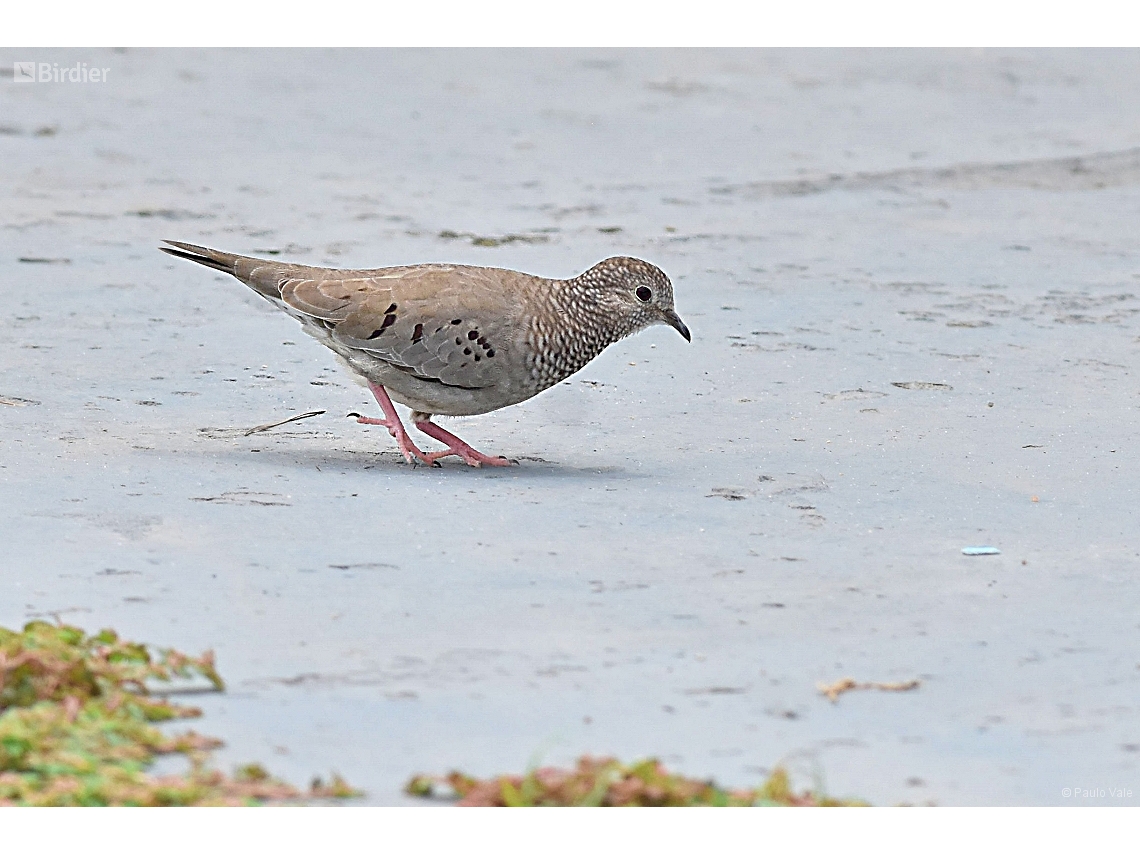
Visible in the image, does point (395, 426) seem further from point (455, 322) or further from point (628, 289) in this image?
point (628, 289)

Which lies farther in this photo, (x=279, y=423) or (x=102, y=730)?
(x=279, y=423)

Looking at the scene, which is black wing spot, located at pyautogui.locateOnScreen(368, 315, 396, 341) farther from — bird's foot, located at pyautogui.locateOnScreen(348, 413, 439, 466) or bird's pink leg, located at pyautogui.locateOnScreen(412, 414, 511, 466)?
bird's pink leg, located at pyautogui.locateOnScreen(412, 414, 511, 466)

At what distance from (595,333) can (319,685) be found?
8.73 ft

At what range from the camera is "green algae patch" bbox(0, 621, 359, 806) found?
3.58 m

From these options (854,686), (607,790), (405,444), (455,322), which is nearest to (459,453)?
(405,444)

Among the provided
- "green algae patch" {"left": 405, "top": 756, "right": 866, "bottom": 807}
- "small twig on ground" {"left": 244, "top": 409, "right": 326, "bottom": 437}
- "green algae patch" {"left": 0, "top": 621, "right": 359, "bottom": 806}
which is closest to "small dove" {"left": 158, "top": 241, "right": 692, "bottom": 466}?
"small twig on ground" {"left": 244, "top": 409, "right": 326, "bottom": 437}

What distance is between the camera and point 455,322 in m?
6.43

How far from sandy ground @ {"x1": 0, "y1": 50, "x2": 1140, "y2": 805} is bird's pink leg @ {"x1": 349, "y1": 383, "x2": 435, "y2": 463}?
137mm

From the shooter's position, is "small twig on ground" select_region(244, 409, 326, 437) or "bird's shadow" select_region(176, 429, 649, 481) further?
"small twig on ground" select_region(244, 409, 326, 437)

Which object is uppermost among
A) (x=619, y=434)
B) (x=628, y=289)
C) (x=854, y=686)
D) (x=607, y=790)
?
(x=628, y=289)

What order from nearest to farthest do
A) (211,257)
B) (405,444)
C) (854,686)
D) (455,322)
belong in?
(854,686), (455,322), (405,444), (211,257)

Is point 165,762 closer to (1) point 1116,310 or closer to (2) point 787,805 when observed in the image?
(2) point 787,805

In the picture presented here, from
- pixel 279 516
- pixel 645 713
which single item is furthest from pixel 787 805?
pixel 279 516

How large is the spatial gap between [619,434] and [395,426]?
101 cm
